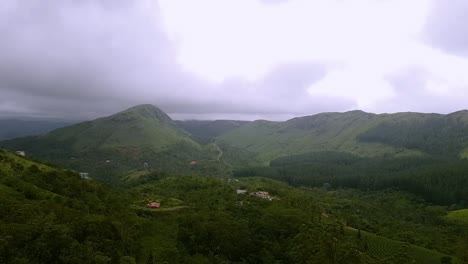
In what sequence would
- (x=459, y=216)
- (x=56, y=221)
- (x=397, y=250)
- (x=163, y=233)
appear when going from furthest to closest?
(x=459, y=216)
(x=397, y=250)
(x=163, y=233)
(x=56, y=221)

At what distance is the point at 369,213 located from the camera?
5807 inches

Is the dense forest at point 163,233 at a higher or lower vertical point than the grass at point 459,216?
higher

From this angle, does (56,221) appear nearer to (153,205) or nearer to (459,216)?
(153,205)

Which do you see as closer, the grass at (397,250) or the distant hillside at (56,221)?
the distant hillside at (56,221)

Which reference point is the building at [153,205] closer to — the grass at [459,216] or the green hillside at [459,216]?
the green hillside at [459,216]

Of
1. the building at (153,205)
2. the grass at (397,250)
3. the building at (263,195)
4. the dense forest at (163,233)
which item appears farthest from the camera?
the building at (263,195)

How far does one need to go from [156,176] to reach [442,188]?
5947 inches

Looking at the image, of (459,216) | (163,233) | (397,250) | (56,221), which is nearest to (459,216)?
(459,216)

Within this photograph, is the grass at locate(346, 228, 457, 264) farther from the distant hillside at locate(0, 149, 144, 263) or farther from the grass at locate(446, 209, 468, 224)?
the grass at locate(446, 209, 468, 224)

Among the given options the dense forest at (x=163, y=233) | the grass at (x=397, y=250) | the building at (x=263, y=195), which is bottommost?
the grass at (x=397, y=250)

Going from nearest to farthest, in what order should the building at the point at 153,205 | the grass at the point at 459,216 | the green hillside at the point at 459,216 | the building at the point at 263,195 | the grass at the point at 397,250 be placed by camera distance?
1. the grass at the point at 397,250
2. the building at the point at 153,205
3. the building at the point at 263,195
4. the green hillside at the point at 459,216
5. the grass at the point at 459,216

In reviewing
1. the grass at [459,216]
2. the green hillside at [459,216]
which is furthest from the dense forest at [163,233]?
the grass at [459,216]

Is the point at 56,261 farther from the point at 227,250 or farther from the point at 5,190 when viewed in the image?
the point at 227,250

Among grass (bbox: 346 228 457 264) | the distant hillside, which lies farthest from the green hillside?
the distant hillside
